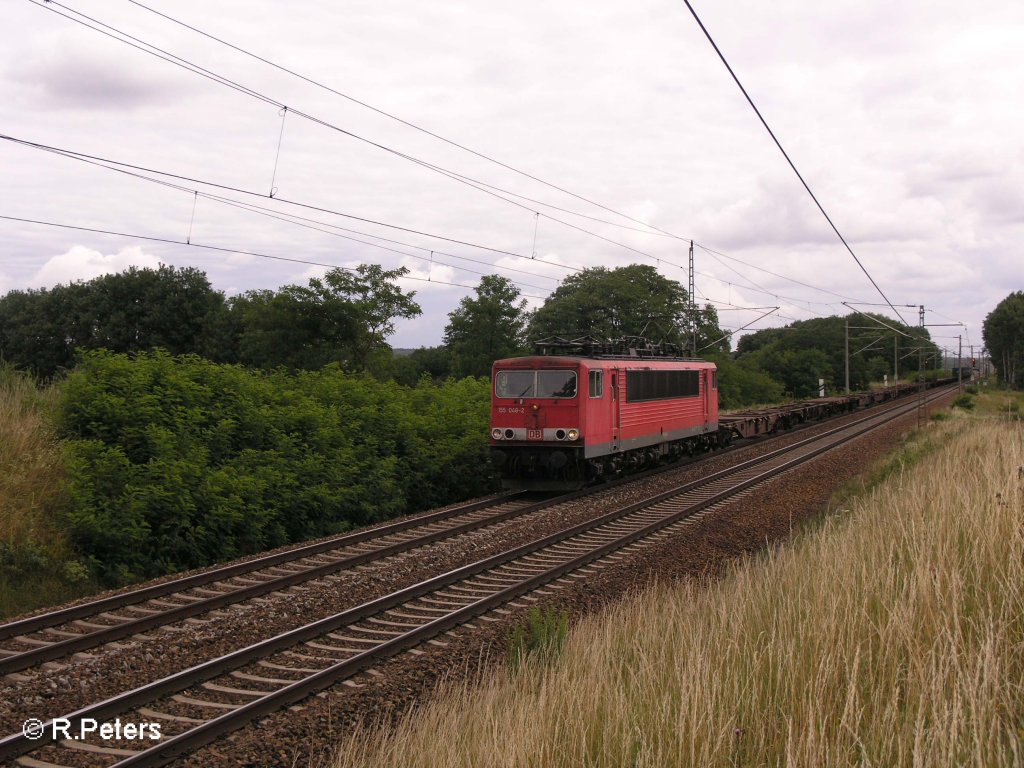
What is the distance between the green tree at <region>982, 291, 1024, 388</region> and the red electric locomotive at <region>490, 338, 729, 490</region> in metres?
93.5

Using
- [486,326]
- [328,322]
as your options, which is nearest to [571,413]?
[328,322]

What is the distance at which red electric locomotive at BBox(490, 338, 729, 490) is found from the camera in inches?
690

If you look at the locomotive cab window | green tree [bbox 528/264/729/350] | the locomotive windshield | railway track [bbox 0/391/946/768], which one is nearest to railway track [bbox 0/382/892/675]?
railway track [bbox 0/391/946/768]

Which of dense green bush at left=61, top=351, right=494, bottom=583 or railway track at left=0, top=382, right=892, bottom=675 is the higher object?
dense green bush at left=61, top=351, right=494, bottom=583

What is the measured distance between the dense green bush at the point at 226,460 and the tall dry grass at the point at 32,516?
0.31 metres

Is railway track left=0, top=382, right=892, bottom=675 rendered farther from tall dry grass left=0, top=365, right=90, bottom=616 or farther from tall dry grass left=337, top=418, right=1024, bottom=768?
tall dry grass left=337, top=418, right=1024, bottom=768

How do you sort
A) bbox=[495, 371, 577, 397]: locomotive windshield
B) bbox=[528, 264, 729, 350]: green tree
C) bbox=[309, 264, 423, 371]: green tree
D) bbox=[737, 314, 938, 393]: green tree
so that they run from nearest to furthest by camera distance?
1. bbox=[495, 371, 577, 397]: locomotive windshield
2. bbox=[309, 264, 423, 371]: green tree
3. bbox=[528, 264, 729, 350]: green tree
4. bbox=[737, 314, 938, 393]: green tree

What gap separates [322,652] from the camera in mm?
7828

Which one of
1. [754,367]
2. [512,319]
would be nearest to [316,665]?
[512,319]

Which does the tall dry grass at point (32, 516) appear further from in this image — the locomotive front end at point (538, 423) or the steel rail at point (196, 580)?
the locomotive front end at point (538, 423)

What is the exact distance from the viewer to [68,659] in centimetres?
751

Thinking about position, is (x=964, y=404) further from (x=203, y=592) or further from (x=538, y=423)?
(x=203, y=592)

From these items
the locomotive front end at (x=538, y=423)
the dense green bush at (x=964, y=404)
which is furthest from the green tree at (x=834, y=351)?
the locomotive front end at (x=538, y=423)

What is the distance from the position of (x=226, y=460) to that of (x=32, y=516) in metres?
3.22
